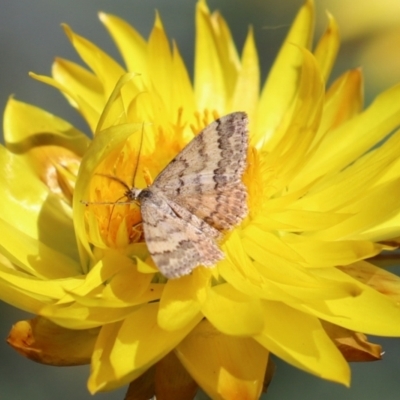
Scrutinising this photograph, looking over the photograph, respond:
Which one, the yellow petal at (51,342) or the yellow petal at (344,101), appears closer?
the yellow petal at (51,342)

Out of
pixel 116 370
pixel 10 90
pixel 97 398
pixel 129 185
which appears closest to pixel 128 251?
pixel 129 185

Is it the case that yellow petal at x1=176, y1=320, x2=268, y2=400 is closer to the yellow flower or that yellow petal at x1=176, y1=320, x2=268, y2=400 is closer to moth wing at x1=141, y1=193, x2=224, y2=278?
the yellow flower

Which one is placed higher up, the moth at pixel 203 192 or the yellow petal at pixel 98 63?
the yellow petal at pixel 98 63

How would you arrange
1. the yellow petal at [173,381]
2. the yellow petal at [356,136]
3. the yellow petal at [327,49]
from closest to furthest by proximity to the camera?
the yellow petal at [173,381] < the yellow petal at [356,136] < the yellow petal at [327,49]

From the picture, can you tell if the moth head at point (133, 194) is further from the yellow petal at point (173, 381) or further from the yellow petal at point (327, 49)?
the yellow petal at point (327, 49)

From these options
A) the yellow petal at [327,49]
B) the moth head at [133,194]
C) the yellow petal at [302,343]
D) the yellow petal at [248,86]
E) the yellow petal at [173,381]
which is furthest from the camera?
the yellow petal at [248,86]

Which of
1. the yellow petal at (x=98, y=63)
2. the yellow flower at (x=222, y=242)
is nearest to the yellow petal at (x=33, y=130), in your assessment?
the yellow flower at (x=222, y=242)

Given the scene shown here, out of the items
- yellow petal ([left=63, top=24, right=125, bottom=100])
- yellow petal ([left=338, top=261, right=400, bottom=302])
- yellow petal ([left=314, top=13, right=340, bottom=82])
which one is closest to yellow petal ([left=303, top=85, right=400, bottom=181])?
yellow petal ([left=314, top=13, right=340, bottom=82])

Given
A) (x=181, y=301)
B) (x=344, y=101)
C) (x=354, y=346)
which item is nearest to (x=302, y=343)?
(x=354, y=346)
